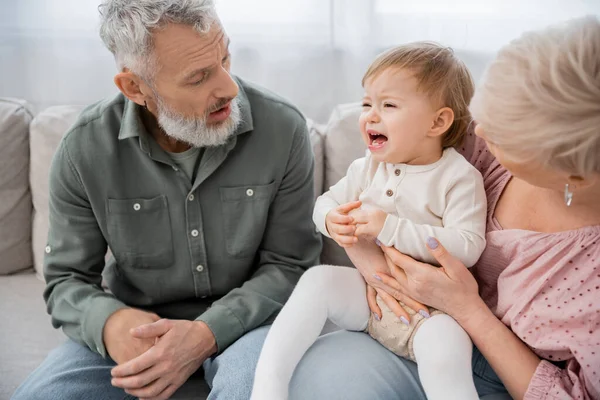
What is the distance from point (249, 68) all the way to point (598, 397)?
158 centimetres

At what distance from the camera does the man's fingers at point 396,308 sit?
4.47 feet

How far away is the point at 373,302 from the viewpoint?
1.45 meters

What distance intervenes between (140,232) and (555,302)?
1007 millimetres

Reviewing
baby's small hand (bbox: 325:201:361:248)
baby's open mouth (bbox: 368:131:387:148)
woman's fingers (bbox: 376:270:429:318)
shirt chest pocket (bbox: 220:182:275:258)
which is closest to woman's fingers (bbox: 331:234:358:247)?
baby's small hand (bbox: 325:201:361:248)

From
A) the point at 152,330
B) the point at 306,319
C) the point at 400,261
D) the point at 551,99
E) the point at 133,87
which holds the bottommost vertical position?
the point at 152,330

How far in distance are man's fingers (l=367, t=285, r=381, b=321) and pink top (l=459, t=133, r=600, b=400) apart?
0.82ft

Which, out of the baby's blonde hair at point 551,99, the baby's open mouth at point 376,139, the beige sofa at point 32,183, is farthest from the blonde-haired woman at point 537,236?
the beige sofa at point 32,183

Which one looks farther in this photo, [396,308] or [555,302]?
[396,308]

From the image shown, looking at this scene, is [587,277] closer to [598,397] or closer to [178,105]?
[598,397]

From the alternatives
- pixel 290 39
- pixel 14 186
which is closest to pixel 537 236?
pixel 290 39

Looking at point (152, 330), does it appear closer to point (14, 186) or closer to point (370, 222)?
point (370, 222)

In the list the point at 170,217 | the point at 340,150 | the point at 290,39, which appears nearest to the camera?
the point at 170,217

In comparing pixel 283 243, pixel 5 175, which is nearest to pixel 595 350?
pixel 283 243

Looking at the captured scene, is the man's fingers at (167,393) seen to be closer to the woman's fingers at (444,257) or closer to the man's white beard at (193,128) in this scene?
the man's white beard at (193,128)
